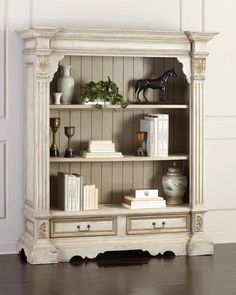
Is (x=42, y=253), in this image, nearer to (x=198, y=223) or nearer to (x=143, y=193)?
(x=143, y=193)

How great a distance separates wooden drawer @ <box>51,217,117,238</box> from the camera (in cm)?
580

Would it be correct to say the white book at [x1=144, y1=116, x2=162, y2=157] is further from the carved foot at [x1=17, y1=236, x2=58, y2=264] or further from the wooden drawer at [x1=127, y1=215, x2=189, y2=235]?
the carved foot at [x1=17, y1=236, x2=58, y2=264]

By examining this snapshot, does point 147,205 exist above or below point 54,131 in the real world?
below

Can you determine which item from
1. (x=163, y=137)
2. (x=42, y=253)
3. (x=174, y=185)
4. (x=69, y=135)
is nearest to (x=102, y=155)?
(x=69, y=135)

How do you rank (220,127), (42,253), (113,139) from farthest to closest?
(220,127)
(113,139)
(42,253)

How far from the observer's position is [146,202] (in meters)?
6.04

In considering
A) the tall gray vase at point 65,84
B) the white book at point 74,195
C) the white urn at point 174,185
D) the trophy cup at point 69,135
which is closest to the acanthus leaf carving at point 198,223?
the white urn at point 174,185

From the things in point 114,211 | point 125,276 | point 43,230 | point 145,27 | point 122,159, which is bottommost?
point 125,276

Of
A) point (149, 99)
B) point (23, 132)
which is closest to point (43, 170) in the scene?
point (23, 132)

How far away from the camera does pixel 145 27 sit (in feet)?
20.7

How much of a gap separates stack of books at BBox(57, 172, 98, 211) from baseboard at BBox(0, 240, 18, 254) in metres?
0.51

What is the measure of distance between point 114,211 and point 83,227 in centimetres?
26

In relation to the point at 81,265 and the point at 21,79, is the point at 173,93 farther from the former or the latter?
the point at 81,265

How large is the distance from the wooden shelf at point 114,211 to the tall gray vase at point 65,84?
2.79ft
